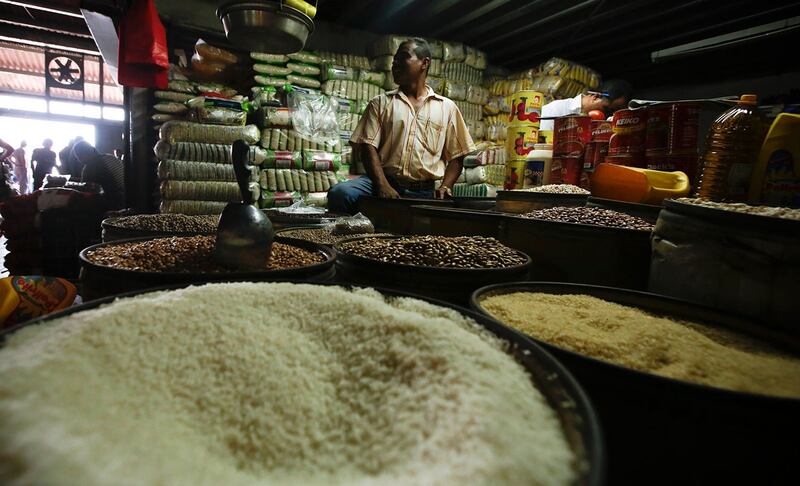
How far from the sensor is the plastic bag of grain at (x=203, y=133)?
11.0 feet

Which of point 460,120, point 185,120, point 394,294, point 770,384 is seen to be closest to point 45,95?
point 185,120

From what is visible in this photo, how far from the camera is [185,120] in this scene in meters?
3.53

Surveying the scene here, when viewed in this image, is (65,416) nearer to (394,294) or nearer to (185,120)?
(394,294)

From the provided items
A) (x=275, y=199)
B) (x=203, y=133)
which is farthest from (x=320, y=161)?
(x=203, y=133)

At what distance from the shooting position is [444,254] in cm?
115

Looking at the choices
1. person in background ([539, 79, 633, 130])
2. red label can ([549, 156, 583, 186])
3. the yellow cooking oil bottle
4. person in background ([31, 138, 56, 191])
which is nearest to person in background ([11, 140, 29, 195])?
person in background ([31, 138, 56, 191])

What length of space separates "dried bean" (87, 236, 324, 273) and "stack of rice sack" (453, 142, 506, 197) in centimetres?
371

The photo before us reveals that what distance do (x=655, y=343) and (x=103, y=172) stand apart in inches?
181

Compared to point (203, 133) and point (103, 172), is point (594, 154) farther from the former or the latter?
point (103, 172)

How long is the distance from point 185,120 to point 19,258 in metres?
1.67

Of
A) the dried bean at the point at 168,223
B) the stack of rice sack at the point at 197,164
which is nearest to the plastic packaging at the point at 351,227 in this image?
the dried bean at the point at 168,223

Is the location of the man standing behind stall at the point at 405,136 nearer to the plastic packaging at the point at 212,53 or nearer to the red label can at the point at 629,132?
the red label can at the point at 629,132

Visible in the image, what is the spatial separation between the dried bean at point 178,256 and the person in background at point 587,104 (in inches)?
129

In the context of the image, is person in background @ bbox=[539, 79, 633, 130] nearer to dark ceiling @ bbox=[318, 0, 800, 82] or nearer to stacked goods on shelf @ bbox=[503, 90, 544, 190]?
stacked goods on shelf @ bbox=[503, 90, 544, 190]
